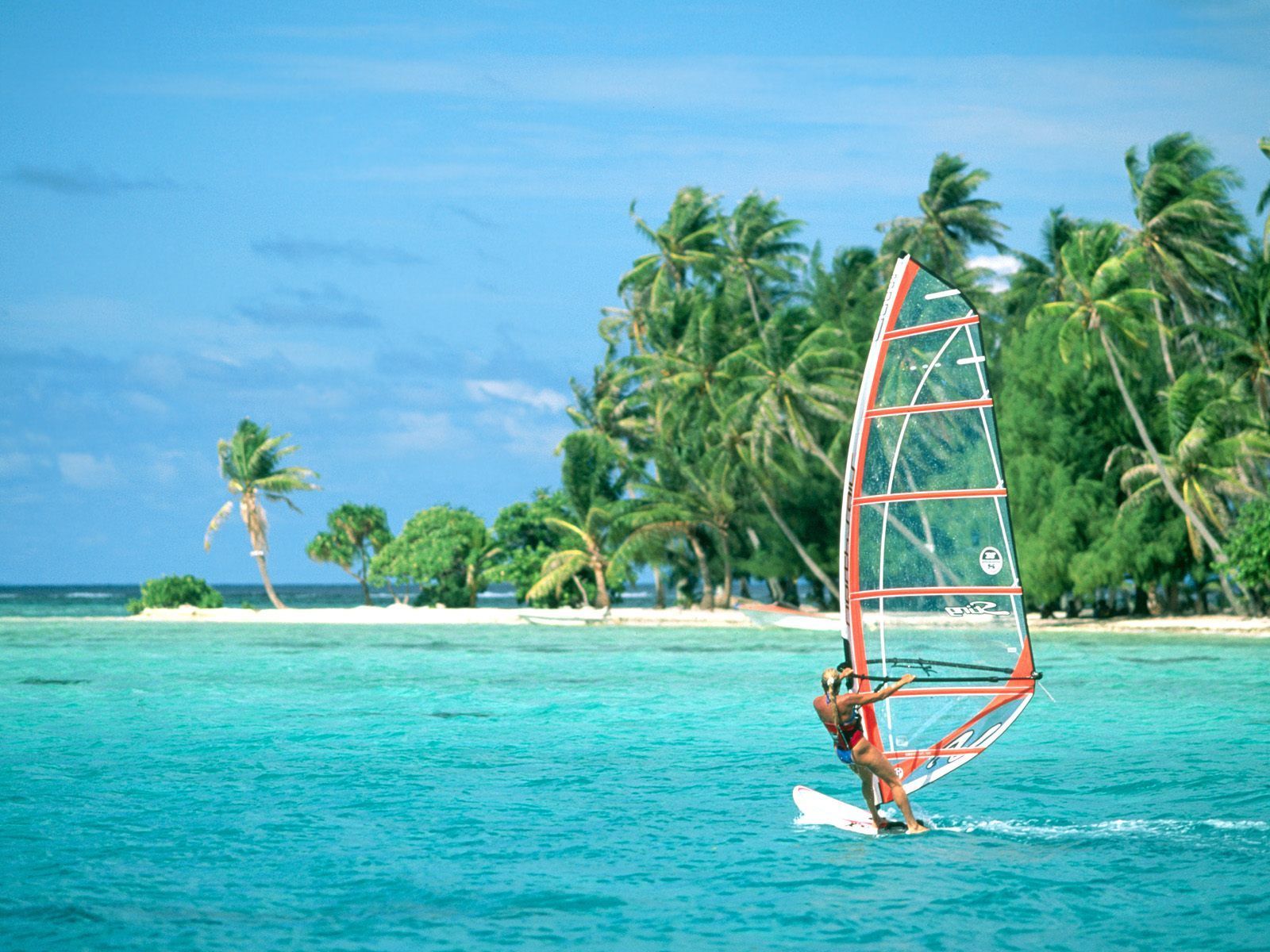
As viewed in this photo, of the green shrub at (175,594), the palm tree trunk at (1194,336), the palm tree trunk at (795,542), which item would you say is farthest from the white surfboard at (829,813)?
the green shrub at (175,594)

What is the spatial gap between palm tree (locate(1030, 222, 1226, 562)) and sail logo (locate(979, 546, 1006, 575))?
31.0m

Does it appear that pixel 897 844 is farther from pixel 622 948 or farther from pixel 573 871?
pixel 622 948

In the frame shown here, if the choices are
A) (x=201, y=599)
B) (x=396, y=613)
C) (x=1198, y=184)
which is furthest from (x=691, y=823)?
(x=201, y=599)

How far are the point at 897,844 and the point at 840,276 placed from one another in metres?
46.1

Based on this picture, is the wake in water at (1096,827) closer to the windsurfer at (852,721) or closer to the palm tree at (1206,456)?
the windsurfer at (852,721)

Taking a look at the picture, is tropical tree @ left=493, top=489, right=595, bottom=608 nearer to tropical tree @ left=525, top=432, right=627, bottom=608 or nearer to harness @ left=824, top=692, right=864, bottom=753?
tropical tree @ left=525, top=432, right=627, bottom=608

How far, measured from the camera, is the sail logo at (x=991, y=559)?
12.6 m

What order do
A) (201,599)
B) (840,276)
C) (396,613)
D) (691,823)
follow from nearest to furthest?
(691,823), (840,276), (396,613), (201,599)

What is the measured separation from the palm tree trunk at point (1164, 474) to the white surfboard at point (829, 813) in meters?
30.6

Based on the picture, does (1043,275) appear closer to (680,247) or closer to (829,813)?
(680,247)

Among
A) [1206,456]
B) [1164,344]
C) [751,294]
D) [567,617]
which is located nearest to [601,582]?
[567,617]

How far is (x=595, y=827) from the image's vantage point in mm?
13781

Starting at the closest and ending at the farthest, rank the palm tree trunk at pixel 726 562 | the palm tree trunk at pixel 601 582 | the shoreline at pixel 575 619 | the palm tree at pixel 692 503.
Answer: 1. the shoreline at pixel 575 619
2. the palm tree at pixel 692 503
3. the palm tree trunk at pixel 726 562
4. the palm tree trunk at pixel 601 582

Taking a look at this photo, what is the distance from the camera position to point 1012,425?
149 ft
